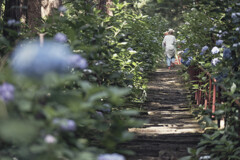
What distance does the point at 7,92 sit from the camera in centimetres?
170

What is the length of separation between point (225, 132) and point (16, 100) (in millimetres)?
2816

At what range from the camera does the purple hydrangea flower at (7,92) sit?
170cm

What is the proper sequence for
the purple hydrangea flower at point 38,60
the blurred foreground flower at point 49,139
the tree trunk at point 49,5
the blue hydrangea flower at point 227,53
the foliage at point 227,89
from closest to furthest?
1. the purple hydrangea flower at point 38,60
2. the blurred foreground flower at point 49,139
3. the foliage at point 227,89
4. the blue hydrangea flower at point 227,53
5. the tree trunk at point 49,5

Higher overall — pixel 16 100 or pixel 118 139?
pixel 16 100

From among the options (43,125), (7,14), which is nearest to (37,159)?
(43,125)

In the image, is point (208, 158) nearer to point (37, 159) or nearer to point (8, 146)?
point (8, 146)

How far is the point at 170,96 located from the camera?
8.04 meters

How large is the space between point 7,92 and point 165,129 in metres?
3.90

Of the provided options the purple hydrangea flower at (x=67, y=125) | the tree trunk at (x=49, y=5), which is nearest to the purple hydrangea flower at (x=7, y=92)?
the purple hydrangea flower at (x=67, y=125)

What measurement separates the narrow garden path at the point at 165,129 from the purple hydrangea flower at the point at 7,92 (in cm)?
183

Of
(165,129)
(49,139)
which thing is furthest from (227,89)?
(49,139)

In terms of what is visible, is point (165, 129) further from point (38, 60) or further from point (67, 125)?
point (38, 60)

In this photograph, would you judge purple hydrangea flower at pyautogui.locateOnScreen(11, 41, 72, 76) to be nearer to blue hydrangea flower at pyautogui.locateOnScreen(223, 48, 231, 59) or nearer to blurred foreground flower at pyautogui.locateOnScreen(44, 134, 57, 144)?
blurred foreground flower at pyautogui.locateOnScreen(44, 134, 57, 144)

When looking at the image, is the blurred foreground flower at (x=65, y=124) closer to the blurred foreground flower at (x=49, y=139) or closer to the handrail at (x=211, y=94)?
the blurred foreground flower at (x=49, y=139)
